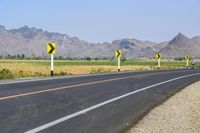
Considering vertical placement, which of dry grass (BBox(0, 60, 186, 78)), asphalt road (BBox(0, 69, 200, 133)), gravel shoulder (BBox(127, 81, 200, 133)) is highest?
asphalt road (BBox(0, 69, 200, 133))

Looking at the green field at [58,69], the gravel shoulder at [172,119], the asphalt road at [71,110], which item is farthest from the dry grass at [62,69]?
the gravel shoulder at [172,119]

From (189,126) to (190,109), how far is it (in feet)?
10.2

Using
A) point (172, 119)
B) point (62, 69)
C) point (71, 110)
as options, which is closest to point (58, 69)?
point (62, 69)

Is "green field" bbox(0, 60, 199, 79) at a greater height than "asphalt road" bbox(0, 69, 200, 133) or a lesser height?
lesser

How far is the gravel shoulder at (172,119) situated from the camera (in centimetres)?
930

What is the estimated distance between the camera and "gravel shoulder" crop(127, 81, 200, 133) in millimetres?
9297

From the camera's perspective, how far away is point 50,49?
27.9m

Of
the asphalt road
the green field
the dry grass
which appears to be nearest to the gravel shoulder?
the asphalt road

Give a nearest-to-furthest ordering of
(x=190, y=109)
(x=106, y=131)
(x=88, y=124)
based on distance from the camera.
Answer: (x=106, y=131)
(x=88, y=124)
(x=190, y=109)

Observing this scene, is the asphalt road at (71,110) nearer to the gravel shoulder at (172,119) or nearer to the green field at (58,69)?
the gravel shoulder at (172,119)

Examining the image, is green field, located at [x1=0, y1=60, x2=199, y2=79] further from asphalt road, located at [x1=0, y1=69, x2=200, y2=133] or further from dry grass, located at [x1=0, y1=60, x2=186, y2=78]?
asphalt road, located at [x1=0, y1=69, x2=200, y2=133]

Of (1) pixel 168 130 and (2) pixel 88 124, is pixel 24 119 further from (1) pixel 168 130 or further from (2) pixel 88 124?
(1) pixel 168 130

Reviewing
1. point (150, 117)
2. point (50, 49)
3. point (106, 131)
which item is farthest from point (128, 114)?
point (50, 49)

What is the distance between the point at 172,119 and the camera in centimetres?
1071
